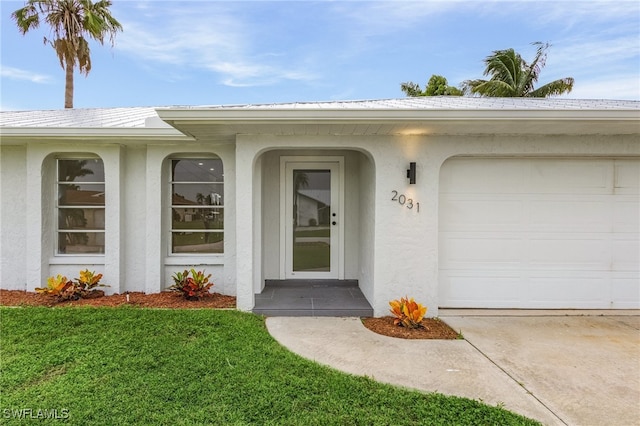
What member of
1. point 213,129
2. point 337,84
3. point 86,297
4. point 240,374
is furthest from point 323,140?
point 337,84

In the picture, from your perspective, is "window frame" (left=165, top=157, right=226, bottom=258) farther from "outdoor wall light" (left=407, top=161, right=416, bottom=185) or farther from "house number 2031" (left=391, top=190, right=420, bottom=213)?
"outdoor wall light" (left=407, top=161, right=416, bottom=185)

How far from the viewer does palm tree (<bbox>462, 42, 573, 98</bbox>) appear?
1967 cm

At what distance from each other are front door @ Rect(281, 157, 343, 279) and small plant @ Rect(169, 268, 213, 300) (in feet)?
5.09

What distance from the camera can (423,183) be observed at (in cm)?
495

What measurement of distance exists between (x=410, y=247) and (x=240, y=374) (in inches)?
118

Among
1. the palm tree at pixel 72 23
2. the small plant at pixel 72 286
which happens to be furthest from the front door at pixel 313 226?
the palm tree at pixel 72 23

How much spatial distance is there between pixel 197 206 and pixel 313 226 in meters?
2.27

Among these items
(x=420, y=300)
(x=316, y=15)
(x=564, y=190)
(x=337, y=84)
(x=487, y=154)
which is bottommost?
(x=420, y=300)

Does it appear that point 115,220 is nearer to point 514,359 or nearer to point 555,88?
point 514,359

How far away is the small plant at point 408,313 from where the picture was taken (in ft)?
14.6

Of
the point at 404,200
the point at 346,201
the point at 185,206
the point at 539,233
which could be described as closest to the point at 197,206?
the point at 185,206

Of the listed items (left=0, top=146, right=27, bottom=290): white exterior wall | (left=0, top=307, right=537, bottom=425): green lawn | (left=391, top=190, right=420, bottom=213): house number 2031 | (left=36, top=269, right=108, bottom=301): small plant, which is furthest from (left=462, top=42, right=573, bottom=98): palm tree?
(left=0, top=146, right=27, bottom=290): white exterior wall

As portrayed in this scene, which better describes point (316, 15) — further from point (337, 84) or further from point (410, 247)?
point (337, 84)

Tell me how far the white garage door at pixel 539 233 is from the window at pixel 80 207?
624cm
